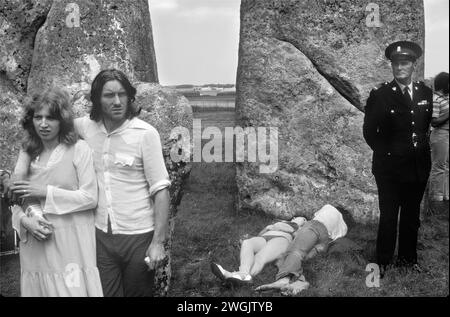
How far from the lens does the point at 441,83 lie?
189 inches

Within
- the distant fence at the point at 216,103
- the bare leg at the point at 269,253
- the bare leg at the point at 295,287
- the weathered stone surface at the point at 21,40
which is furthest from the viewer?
the distant fence at the point at 216,103

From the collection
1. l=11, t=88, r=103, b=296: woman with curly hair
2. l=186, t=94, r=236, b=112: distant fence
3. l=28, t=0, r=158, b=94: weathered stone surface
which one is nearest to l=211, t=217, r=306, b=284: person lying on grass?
l=11, t=88, r=103, b=296: woman with curly hair

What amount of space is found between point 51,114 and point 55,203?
1.76 feet

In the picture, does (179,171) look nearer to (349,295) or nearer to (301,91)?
(349,295)

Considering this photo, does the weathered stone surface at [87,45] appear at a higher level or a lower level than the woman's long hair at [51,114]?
higher

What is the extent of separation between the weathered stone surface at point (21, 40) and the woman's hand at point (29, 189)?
2.85 m

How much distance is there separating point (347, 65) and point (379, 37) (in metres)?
0.46

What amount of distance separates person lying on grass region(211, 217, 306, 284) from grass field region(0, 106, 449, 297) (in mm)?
78

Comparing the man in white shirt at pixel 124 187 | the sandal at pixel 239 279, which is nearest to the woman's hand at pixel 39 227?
the man in white shirt at pixel 124 187

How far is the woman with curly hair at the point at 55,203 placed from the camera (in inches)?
144

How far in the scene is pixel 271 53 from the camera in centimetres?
711

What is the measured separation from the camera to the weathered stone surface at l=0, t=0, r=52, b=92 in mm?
6254

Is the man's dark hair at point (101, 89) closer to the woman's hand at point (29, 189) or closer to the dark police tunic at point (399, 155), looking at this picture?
the woman's hand at point (29, 189)
